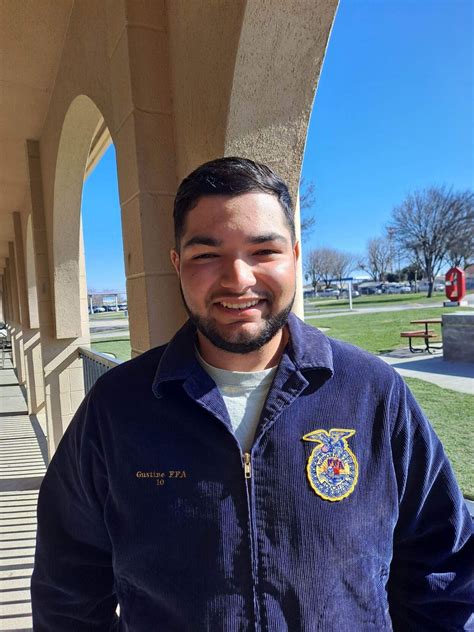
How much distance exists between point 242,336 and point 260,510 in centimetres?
36

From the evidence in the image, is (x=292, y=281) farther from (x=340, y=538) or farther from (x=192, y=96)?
(x=192, y=96)

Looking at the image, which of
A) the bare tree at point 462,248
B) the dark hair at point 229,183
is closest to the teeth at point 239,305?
the dark hair at point 229,183

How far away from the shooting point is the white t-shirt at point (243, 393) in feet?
3.18

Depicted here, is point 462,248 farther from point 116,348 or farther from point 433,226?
point 116,348

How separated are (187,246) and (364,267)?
183 ft

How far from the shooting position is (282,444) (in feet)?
2.96

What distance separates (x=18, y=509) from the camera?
4.13 metres

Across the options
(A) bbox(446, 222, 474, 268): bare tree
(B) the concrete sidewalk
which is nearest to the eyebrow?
(B) the concrete sidewalk

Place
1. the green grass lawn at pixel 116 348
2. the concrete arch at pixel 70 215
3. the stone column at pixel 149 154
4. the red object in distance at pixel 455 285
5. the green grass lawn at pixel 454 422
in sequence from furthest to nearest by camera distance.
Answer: the red object in distance at pixel 455 285 < the green grass lawn at pixel 116 348 < the green grass lawn at pixel 454 422 < the concrete arch at pixel 70 215 < the stone column at pixel 149 154

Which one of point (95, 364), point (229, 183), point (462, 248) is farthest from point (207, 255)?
point (462, 248)

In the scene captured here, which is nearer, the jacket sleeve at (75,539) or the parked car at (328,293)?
the jacket sleeve at (75,539)

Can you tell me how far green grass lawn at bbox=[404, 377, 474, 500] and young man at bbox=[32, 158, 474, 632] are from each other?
9.06 feet

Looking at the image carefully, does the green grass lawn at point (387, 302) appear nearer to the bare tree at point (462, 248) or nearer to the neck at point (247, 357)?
the bare tree at point (462, 248)

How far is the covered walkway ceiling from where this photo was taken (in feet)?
8.87
